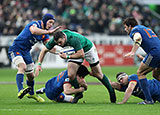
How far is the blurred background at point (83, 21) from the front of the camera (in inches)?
1060

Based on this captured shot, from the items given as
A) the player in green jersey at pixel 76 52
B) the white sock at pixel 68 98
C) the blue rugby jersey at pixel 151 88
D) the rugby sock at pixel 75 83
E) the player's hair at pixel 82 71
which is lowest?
the white sock at pixel 68 98

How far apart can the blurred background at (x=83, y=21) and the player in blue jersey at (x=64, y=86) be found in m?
16.0

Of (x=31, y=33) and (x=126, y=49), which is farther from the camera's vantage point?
(x=126, y=49)

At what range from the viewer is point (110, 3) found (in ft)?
104

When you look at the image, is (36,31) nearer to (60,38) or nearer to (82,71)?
(60,38)

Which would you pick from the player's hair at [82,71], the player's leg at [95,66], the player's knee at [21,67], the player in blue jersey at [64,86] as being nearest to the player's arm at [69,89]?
the player in blue jersey at [64,86]

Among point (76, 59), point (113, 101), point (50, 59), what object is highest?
point (76, 59)

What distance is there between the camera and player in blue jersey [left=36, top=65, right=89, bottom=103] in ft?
31.9

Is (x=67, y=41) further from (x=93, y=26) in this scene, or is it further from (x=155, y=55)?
(x=93, y=26)

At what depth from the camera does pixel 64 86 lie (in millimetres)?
9758

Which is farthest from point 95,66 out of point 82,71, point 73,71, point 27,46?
point 27,46

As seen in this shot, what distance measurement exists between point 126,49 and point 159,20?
902 centimetres

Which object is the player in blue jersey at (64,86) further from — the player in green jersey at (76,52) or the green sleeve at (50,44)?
the green sleeve at (50,44)
